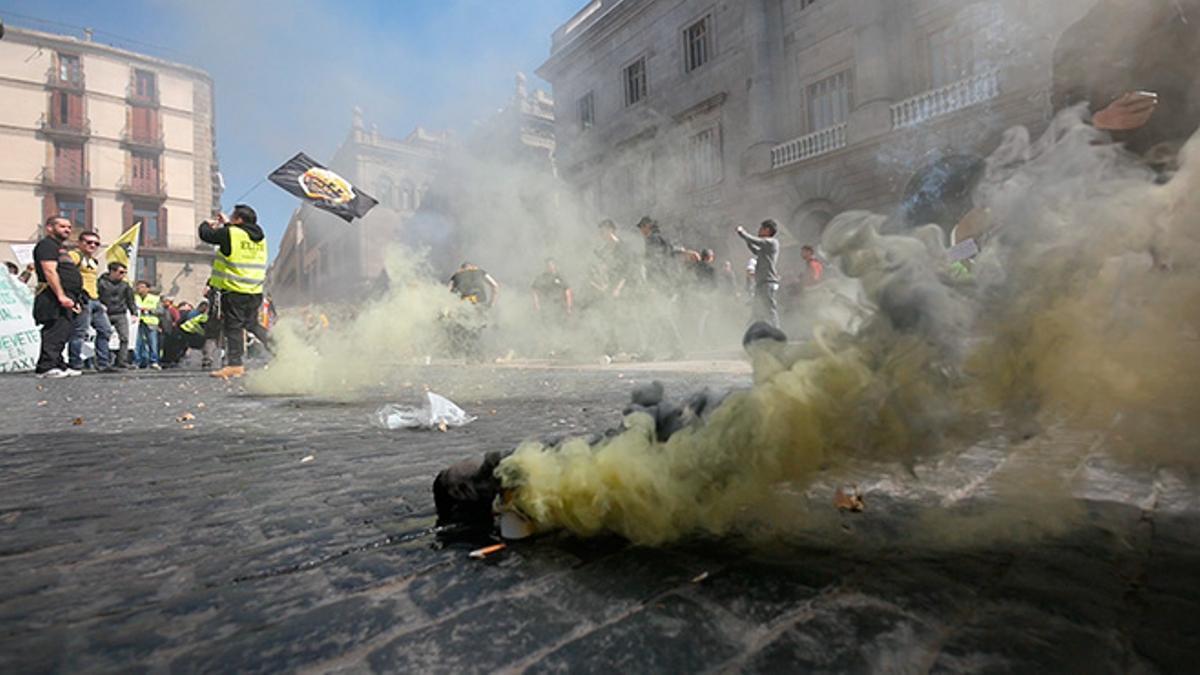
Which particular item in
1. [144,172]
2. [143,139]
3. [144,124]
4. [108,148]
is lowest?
[144,172]

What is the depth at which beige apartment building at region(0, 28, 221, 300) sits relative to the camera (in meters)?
31.1

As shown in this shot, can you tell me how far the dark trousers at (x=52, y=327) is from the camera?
23.1ft

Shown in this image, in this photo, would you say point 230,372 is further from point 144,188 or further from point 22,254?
point 144,188

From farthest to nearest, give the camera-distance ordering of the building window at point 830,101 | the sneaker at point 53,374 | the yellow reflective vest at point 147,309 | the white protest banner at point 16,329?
1. the building window at point 830,101
2. the yellow reflective vest at point 147,309
3. the white protest banner at point 16,329
4. the sneaker at point 53,374

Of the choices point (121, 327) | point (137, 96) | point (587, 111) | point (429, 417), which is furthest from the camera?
point (137, 96)

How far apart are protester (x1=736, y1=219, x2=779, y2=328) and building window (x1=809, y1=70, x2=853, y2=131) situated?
8.85 meters

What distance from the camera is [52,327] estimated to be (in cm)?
739

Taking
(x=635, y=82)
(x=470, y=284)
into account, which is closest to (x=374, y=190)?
(x=635, y=82)

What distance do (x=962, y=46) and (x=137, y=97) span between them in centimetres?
4108

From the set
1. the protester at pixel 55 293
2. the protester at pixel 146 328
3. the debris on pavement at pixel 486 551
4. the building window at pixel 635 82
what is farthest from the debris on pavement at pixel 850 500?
the building window at pixel 635 82

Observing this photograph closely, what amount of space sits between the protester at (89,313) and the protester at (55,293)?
64 cm

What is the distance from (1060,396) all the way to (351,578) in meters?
1.43

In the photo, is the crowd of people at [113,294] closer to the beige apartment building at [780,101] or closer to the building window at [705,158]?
the beige apartment building at [780,101]

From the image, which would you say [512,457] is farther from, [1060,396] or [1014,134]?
[1014,134]
